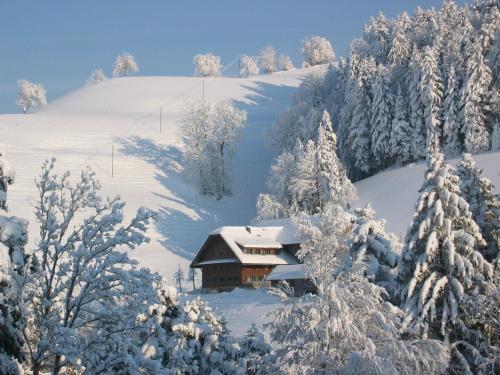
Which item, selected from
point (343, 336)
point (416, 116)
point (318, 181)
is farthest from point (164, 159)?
point (343, 336)

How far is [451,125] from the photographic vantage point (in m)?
69.5

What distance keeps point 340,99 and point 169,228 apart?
30.2 metres

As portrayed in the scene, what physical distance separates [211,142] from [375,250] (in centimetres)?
6727

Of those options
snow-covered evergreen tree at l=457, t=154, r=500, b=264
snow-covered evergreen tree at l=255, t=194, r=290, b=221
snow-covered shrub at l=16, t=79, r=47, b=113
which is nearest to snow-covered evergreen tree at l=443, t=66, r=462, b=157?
snow-covered evergreen tree at l=255, t=194, r=290, b=221

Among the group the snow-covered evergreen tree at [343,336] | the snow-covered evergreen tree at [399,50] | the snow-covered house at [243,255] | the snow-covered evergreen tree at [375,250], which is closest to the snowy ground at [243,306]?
the snow-covered house at [243,255]

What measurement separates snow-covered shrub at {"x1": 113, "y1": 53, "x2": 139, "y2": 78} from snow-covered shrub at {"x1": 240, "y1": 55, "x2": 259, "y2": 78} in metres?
27.4

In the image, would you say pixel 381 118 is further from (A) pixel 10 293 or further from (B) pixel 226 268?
(A) pixel 10 293

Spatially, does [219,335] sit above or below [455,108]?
below

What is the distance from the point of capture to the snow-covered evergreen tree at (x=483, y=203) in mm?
27125

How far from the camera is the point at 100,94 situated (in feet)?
472

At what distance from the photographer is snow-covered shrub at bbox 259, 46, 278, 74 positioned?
7470 inches

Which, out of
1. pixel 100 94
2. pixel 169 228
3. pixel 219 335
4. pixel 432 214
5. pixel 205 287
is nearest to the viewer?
pixel 219 335

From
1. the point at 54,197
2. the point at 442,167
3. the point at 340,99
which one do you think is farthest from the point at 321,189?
the point at 54,197

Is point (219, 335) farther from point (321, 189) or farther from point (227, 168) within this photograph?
point (227, 168)
